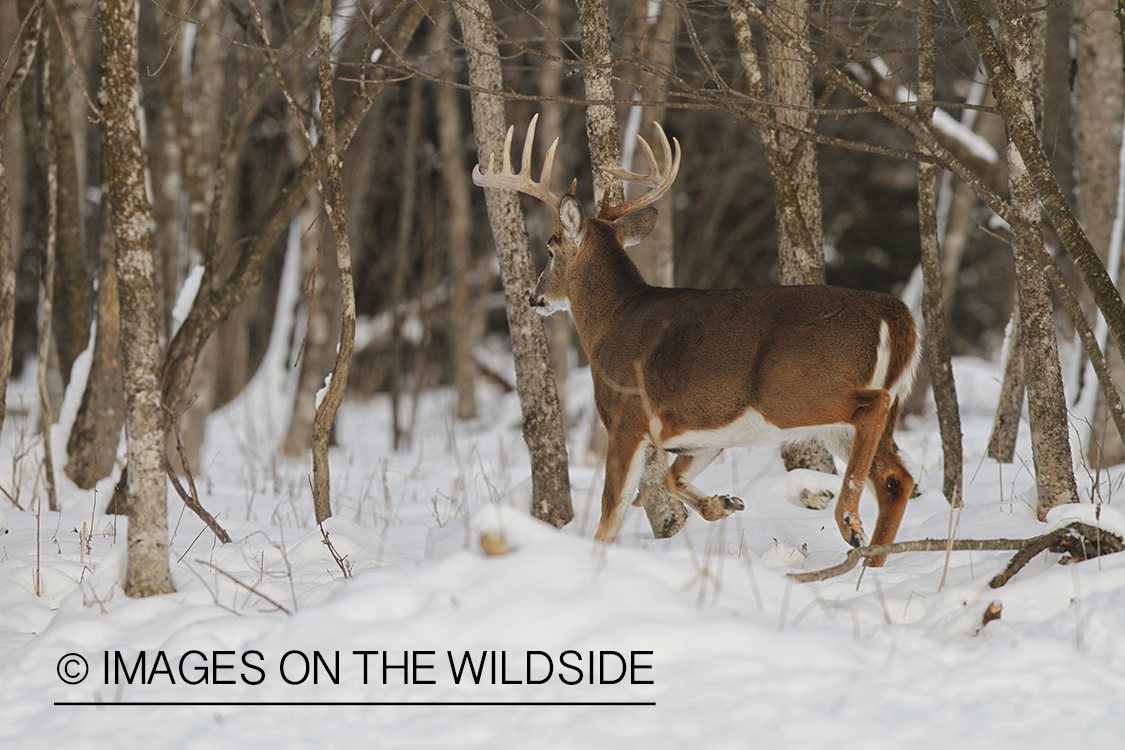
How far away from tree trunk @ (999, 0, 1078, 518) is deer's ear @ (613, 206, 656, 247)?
6.04 ft

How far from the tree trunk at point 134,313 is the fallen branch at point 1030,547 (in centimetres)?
214

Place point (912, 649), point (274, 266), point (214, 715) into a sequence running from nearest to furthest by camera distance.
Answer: point (214, 715) < point (912, 649) < point (274, 266)

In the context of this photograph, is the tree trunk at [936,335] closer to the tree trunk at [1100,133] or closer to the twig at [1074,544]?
the twig at [1074,544]

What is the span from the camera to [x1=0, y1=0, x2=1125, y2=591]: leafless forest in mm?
4258

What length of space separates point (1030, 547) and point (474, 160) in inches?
574

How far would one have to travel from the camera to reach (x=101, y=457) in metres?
7.43

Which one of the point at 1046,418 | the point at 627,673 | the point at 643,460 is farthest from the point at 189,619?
the point at 1046,418

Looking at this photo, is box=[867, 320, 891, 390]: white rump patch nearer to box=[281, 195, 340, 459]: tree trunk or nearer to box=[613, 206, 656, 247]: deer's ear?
box=[613, 206, 656, 247]: deer's ear

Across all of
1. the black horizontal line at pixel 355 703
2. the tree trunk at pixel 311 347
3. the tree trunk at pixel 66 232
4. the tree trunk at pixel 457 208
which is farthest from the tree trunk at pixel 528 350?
the tree trunk at pixel 457 208

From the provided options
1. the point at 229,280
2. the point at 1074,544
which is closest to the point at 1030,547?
the point at 1074,544

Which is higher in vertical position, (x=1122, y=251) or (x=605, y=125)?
(x=605, y=125)

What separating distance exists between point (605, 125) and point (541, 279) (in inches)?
34.9

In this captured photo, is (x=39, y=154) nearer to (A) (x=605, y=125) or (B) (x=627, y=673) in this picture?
(A) (x=605, y=125)

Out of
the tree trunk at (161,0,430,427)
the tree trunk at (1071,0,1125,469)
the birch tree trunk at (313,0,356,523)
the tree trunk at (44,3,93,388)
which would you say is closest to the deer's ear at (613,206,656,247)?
the birch tree trunk at (313,0,356,523)
